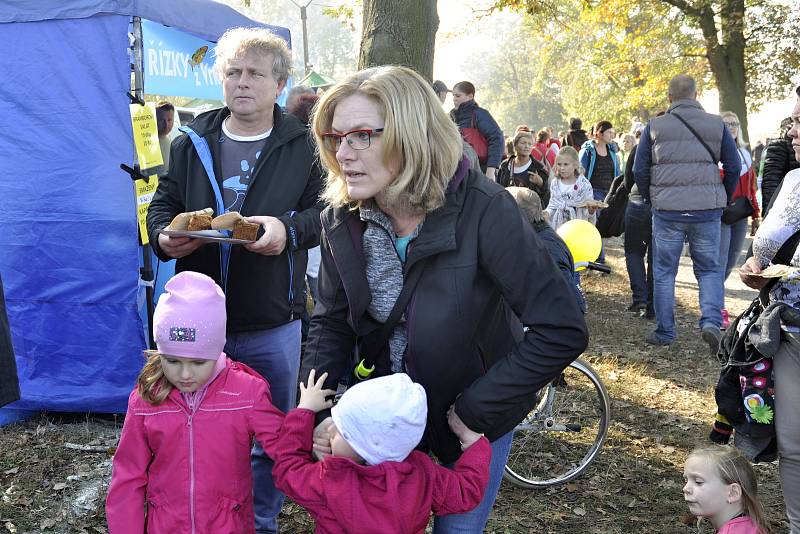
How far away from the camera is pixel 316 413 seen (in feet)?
7.93

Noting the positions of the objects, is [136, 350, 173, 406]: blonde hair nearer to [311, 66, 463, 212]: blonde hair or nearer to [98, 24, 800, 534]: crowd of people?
[98, 24, 800, 534]: crowd of people

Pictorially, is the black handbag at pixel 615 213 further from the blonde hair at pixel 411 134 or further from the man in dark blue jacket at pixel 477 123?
the blonde hair at pixel 411 134

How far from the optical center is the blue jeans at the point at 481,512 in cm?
241

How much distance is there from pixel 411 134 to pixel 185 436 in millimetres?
1364

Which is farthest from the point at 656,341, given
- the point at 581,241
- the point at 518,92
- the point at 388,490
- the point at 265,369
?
the point at 518,92

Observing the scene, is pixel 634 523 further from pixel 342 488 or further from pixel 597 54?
pixel 597 54

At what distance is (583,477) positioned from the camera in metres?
4.70

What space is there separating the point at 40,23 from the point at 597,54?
31.9 m

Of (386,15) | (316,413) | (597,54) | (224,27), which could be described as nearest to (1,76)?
(224,27)

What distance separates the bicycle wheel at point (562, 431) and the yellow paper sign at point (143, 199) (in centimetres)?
255

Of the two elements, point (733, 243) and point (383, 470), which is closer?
point (383, 470)

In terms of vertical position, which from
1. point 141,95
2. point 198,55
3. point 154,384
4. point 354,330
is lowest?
point 154,384

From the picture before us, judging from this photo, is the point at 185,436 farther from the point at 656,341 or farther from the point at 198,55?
the point at 656,341

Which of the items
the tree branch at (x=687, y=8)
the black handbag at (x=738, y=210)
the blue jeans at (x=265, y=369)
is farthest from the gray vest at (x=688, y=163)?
the tree branch at (x=687, y=8)
